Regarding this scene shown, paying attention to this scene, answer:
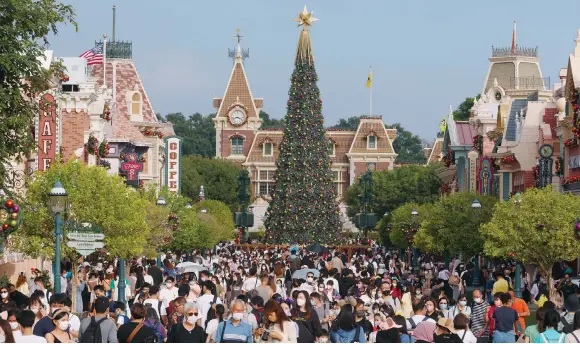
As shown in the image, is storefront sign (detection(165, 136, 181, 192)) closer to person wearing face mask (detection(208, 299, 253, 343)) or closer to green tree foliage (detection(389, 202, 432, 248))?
green tree foliage (detection(389, 202, 432, 248))

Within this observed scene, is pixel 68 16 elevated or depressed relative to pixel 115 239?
elevated

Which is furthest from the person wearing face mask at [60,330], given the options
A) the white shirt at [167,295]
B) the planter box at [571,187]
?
the planter box at [571,187]

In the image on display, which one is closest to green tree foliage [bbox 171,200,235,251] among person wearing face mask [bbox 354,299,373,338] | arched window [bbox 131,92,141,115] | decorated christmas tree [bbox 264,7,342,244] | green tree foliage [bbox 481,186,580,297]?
decorated christmas tree [bbox 264,7,342,244]

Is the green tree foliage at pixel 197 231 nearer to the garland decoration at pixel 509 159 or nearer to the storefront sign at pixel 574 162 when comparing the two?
the garland decoration at pixel 509 159

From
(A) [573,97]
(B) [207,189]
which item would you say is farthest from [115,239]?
(B) [207,189]

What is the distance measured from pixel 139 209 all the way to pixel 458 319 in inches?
1118

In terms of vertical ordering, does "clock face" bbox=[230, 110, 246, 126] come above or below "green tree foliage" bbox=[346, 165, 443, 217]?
above

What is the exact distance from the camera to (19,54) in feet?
97.4

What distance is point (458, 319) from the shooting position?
750 inches

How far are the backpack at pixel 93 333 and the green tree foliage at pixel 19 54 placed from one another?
36.4 feet

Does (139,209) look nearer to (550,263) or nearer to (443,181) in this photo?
(550,263)

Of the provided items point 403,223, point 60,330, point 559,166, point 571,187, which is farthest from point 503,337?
point 403,223

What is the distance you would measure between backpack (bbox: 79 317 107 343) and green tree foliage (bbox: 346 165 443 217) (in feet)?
357

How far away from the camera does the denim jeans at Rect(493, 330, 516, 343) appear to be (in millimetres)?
21141
